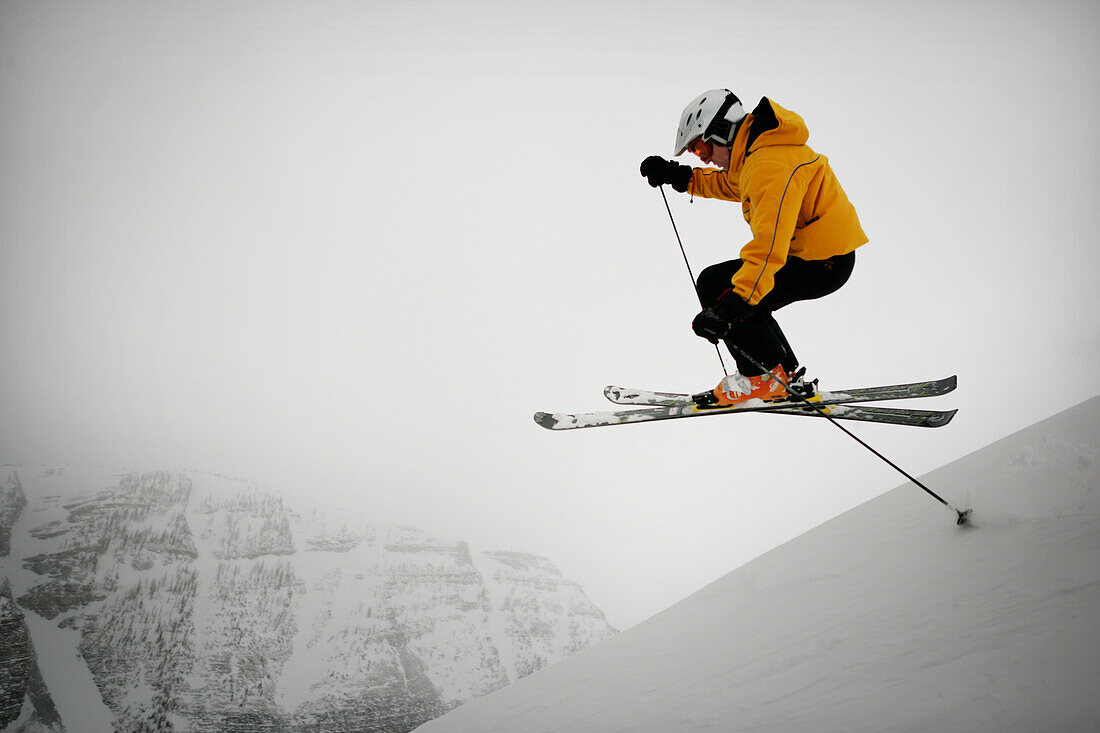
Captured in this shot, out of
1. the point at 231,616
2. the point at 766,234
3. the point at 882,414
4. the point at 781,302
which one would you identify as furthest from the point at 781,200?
the point at 231,616

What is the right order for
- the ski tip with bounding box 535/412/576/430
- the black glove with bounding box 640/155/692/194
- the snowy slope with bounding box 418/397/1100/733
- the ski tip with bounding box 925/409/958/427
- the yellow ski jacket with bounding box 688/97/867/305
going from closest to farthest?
1. the snowy slope with bounding box 418/397/1100/733
2. the yellow ski jacket with bounding box 688/97/867/305
3. the ski tip with bounding box 925/409/958/427
4. the ski tip with bounding box 535/412/576/430
5. the black glove with bounding box 640/155/692/194

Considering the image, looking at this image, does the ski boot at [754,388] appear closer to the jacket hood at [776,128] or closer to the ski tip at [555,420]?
the ski tip at [555,420]

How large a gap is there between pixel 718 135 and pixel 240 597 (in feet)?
408

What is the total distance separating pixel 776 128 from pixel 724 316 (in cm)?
147

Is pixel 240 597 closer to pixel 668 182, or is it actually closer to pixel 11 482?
pixel 11 482

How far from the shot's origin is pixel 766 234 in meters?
3.80

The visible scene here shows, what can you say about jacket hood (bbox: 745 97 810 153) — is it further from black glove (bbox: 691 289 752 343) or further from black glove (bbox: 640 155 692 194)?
black glove (bbox: 640 155 692 194)

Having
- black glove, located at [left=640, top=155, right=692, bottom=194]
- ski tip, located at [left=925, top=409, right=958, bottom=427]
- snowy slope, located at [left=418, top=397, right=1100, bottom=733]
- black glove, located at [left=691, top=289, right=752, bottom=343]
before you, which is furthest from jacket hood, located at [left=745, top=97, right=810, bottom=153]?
snowy slope, located at [left=418, top=397, right=1100, bottom=733]

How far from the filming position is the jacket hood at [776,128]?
13.2ft

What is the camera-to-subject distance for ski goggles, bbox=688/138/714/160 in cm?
453

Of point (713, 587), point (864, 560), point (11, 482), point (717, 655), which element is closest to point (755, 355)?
point (864, 560)

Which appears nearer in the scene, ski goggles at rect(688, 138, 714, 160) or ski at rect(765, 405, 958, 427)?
ski at rect(765, 405, 958, 427)

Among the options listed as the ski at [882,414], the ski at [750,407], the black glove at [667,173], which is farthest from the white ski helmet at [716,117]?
the ski at [882,414]

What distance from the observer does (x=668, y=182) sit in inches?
218
